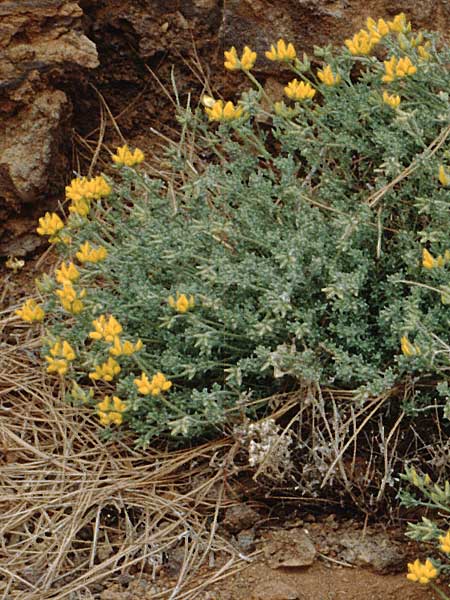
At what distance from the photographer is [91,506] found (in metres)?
3.38

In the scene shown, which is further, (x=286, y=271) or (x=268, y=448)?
(x=286, y=271)

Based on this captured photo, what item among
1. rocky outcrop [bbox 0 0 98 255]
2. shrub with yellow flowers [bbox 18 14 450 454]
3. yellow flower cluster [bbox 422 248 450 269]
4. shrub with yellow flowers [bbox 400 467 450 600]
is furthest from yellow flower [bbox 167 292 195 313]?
rocky outcrop [bbox 0 0 98 255]

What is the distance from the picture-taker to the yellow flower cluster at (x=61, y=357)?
3326mm

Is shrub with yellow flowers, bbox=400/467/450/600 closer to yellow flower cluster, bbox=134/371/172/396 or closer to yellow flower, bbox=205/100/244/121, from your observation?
yellow flower cluster, bbox=134/371/172/396

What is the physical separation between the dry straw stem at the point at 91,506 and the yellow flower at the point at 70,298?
0.49 m

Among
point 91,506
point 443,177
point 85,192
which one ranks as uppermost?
point 443,177

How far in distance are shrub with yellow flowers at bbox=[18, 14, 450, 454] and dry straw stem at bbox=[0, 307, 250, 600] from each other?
145 mm

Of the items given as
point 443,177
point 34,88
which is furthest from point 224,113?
point 34,88

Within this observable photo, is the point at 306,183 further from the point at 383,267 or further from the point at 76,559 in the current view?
the point at 76,559

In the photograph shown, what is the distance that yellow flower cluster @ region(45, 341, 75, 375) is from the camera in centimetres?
333

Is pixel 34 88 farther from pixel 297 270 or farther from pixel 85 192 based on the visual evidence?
pixel 297 270

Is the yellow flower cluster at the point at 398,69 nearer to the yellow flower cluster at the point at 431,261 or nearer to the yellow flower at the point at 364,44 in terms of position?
the yellow flower at the point at 364,44

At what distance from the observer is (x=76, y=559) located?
3232mm

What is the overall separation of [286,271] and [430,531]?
1025mm
